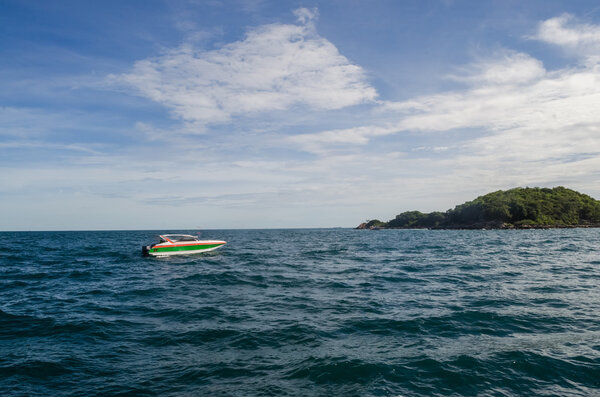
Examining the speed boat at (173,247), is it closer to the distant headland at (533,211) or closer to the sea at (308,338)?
the sea at (308,338)

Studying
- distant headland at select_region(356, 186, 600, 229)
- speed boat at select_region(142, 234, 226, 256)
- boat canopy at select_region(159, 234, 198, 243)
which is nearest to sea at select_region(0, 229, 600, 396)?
speed boat at select_region(142, 234, 226, 256)

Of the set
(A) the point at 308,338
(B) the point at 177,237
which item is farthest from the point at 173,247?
(A) the point at 308,338

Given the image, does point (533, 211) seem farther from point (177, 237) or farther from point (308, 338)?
point (308, 338)

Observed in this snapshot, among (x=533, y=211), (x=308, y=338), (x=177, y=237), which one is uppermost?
(x=533, y=211)

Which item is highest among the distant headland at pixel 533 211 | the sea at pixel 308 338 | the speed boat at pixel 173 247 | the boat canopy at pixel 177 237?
the distant headland at pixel 533 211

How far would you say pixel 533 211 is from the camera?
139000 mm

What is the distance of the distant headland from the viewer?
443 ft

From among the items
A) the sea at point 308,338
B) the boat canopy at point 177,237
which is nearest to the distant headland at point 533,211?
the boat canopy at point 177,237

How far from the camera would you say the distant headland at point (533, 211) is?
135 m

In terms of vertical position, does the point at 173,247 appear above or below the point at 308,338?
above

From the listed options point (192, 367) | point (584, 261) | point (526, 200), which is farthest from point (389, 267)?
point (526, 200)

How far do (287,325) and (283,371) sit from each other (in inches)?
158

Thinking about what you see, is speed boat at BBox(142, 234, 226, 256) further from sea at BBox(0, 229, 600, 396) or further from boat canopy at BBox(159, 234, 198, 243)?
sea at BBox(0, 229, 600, 396)

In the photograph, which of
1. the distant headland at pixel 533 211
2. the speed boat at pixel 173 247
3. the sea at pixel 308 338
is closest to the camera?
the sea at pixel 308 338
